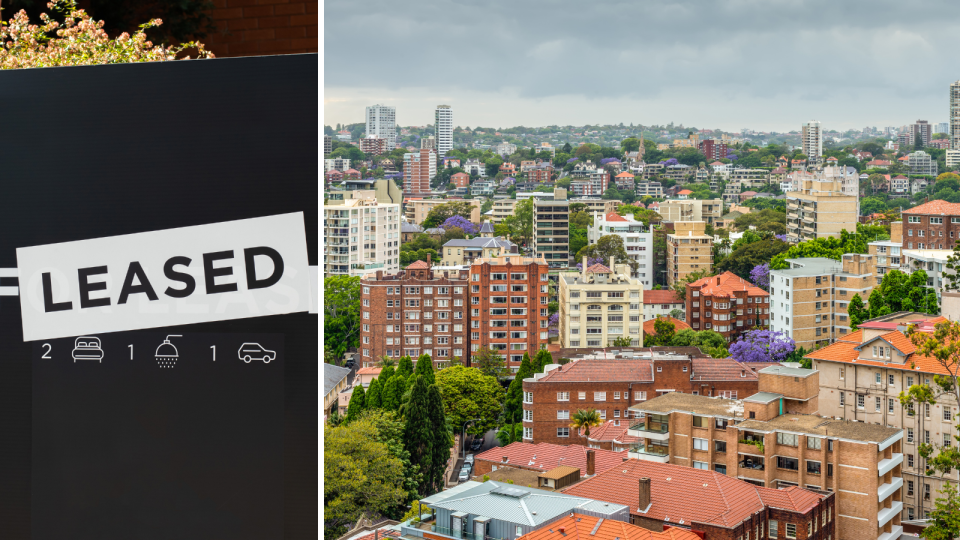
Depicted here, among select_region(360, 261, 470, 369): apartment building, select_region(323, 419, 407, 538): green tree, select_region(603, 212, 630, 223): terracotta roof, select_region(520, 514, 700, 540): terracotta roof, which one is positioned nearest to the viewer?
Result: select_region(520, 514, 700, 540): terracotta roof

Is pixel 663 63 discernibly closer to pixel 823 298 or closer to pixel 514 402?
pixel 823 298

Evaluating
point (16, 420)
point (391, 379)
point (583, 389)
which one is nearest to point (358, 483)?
point (391, 379)

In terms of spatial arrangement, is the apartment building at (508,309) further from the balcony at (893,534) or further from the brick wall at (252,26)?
the brick wall at (252,26)

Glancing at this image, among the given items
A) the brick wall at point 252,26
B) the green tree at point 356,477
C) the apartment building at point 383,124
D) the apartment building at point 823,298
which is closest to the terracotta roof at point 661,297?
the apartment building at point 823,298

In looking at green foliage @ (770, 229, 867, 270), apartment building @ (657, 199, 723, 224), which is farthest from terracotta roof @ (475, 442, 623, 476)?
apartment building @ (657, 199, 723, 224)

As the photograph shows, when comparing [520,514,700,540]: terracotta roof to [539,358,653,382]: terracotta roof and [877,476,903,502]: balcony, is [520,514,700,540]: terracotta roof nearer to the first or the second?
[877,476,903,502]: balcony
